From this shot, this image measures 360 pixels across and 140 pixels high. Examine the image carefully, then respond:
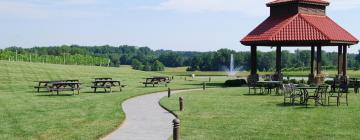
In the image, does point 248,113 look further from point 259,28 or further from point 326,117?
point 259,28

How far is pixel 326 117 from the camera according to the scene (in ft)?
53.4

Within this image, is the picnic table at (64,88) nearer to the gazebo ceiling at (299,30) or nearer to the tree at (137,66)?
the gazebo ceiling at (299,30)

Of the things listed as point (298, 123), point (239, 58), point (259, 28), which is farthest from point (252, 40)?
point (239, 58)

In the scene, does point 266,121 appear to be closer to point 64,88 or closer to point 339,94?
point 339,94

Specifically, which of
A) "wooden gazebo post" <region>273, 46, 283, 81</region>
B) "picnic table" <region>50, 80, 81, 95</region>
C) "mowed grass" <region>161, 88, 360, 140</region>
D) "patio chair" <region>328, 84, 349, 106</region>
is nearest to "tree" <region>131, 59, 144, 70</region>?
"wooden gazebo post" <region>273, 46, 283, 81</region>

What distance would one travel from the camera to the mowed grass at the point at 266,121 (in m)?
12.7

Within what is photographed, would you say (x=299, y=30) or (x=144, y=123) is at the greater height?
(x=299, y=30)

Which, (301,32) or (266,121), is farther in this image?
(301,32)

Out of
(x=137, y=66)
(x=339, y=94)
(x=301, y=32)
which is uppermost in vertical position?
(x=301, y=32)

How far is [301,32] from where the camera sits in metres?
33.9

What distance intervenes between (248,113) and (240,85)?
2043 centimetres

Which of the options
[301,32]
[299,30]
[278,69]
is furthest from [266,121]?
[278,69]

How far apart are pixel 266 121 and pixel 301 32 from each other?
20.0 m

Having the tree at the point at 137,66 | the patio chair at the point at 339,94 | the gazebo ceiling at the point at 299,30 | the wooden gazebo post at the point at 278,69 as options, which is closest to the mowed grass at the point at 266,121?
the patio chair at the point at 339,94
